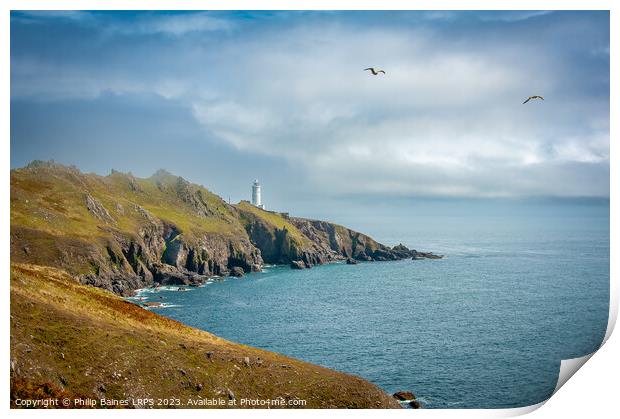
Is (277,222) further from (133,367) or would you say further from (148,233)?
(133,367)

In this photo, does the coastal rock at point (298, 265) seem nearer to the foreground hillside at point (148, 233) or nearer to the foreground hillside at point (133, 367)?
the foreground hillside at point (148, 233)

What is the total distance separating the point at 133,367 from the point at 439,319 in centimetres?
2777

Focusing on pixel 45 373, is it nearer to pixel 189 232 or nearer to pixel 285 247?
pixel 189 232

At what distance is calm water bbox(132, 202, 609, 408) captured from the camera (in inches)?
952

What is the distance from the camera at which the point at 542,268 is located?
211 feet

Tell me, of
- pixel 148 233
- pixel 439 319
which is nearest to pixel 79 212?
pixel 148 233

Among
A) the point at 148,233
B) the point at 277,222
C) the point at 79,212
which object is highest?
the point at 277,222

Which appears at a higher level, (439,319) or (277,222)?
(277,222)

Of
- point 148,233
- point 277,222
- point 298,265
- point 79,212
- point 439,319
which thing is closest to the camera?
point 439,319

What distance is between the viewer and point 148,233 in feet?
210

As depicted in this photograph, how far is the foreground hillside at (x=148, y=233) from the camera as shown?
4053cm
